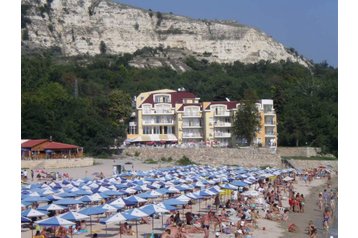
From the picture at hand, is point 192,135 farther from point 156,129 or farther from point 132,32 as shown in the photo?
point 132,32

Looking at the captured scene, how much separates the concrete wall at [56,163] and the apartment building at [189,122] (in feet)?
46.4

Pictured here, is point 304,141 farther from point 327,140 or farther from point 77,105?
point 77,105

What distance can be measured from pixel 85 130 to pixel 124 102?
10.6 metres

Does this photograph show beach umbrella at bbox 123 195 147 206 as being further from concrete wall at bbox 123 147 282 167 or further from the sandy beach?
concrete wall at bbox 123 147 282 167

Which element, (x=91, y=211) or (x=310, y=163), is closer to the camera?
(x=91, y=211)

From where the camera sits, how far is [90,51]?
128000mm

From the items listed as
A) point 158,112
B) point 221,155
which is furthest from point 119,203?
point 158,112

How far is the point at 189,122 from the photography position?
6178 centimetres

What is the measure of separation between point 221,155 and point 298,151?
7.64m

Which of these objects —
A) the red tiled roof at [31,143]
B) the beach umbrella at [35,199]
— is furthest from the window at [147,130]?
the beach umbrella at [35,199]

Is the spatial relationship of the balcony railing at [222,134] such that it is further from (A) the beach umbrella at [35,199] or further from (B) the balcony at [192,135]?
(A) the beach umbrella at [35,199]

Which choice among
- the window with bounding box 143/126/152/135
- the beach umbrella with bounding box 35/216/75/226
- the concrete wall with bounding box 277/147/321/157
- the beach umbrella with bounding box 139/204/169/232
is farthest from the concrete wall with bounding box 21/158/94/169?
the beach umbrella with bounding box 35/216/75/226
